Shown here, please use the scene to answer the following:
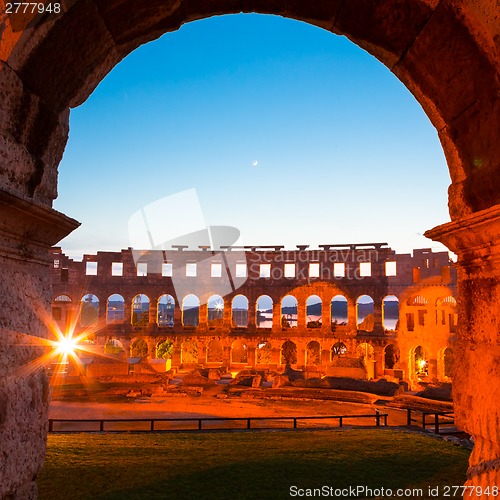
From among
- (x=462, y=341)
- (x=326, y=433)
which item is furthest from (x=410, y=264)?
(x=462, y=341)

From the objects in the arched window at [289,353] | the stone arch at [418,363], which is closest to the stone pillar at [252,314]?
the arched window at [289,353]

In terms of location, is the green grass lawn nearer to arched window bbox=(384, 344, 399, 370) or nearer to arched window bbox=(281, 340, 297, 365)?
arched window bbox=(384, 344, 399, 370)

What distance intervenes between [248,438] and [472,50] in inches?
347

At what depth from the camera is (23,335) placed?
8.63ft

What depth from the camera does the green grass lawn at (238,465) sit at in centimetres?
639

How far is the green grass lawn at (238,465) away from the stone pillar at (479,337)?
3880 millimetres

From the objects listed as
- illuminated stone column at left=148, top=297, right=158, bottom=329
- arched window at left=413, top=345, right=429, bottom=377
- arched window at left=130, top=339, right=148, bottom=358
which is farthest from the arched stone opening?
arched window at left=130, top=339, right=148, bottom=358

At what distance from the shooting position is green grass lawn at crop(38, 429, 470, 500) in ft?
21.0

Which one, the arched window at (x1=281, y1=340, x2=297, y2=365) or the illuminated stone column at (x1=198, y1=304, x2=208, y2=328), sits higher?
the illuminated stone column at (x1=198, y1=304, x2=208, y2=328)

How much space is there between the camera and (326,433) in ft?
34.4

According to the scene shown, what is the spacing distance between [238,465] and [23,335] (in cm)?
578

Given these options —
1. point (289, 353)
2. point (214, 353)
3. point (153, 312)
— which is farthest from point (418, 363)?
point (153, 312)

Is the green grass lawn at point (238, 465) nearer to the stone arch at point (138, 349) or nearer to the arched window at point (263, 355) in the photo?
the arched window at point (263, 355)

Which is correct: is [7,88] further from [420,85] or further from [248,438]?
[248,438]
